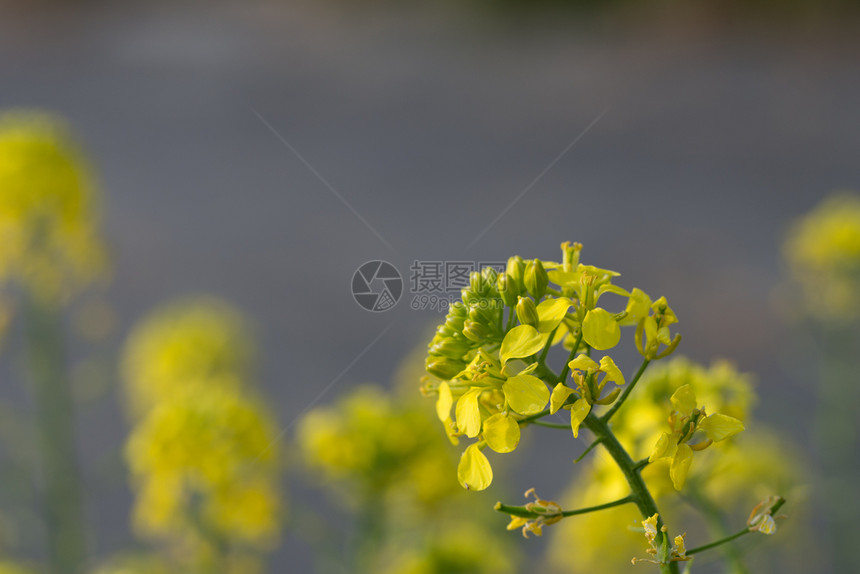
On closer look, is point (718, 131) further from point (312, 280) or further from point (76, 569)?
point (76, 569)

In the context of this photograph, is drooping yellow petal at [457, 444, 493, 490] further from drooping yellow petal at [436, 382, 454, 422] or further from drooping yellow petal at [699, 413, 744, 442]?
drooping yellow petal at [699, 413, 744, 442]

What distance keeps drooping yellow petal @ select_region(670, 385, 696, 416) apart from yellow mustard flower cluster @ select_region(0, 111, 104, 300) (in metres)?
1.31

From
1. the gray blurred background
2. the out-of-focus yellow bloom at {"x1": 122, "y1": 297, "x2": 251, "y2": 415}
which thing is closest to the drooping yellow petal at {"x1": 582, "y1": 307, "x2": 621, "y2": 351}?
the out-of-focus yellow bloom at {"x1": 122, "y1": 297, "x2": 251, "y2": 415}

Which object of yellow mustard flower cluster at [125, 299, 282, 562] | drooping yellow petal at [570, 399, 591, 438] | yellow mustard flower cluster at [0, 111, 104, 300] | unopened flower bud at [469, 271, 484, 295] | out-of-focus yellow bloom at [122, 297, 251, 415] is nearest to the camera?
drooping yellow petal at [570, 399, 591, 438]

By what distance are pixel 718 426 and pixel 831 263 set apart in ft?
4.85

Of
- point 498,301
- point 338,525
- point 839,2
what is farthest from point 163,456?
point 839,2

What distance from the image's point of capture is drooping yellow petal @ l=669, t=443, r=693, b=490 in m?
0.62

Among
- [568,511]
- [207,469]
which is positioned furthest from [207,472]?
[568,511]

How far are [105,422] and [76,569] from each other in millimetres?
2546

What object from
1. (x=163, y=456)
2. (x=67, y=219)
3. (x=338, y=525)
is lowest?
(x=163, y=456)

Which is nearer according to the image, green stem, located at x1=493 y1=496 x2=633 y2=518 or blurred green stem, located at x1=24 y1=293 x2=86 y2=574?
green stem, located at x1=493 y1=496 x2=633 y2=518

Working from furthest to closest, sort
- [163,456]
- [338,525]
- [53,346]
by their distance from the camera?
[338,525]
[53,346]
[163,456]

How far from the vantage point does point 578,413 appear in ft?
1.98

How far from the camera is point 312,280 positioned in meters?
4.55
